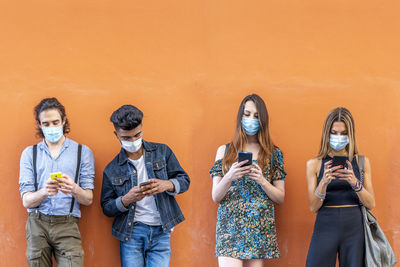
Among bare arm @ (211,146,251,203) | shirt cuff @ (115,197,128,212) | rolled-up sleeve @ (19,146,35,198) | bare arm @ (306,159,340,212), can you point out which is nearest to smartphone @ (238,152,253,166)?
bare arm @ (211,146,251,203)

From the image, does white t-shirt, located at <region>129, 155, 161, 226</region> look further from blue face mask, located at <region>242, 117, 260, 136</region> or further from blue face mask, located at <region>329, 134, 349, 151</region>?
blue face mask, located at <region>329, 134, 349, 151</region>

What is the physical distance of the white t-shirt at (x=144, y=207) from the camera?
17.0 feet

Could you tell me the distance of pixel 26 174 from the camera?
5203mm

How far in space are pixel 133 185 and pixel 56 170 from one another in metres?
0.73

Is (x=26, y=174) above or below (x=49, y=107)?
below

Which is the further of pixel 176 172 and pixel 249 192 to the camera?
pixel 176 172

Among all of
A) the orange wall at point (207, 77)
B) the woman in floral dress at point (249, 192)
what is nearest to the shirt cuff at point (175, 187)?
the woman in floral dress at point (249, 192)

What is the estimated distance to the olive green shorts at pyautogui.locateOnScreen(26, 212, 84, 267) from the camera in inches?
201

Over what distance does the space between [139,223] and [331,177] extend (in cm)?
176

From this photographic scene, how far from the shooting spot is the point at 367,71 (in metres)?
5.79

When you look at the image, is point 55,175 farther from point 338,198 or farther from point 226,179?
point 338,198

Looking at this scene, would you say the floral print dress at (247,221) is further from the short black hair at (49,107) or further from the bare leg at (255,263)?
the short black hair at (49,107)

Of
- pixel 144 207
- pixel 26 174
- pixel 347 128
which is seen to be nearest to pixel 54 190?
pixel 26 174

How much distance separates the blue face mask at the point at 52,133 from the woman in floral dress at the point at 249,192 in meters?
1.45
